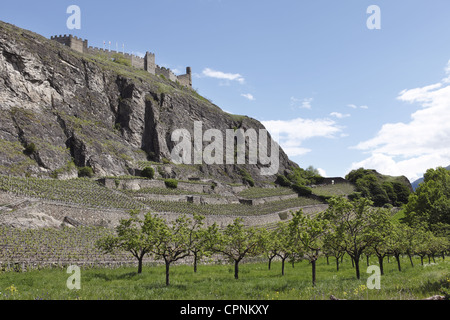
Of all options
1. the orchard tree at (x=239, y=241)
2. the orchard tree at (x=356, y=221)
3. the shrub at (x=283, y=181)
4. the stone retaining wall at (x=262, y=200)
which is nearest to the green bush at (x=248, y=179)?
the shrub at (x=283, y=181)

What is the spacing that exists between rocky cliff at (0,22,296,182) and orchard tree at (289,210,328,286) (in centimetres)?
4746

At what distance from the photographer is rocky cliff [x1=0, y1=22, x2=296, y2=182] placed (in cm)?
5947

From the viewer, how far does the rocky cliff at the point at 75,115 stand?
59469 mm

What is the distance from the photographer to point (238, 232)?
27.6 meters

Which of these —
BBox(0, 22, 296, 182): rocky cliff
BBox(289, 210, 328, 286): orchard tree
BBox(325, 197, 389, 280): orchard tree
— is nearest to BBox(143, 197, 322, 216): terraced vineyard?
BBox(0, 22, 296, 182): rocky cliff

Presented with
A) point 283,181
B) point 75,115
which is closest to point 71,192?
point 75,115

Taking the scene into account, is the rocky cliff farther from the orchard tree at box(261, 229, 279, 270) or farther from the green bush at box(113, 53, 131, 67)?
the orchard tree at box(261, 229, 279, 270)

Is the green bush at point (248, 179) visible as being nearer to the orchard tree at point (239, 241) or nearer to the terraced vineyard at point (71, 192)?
the terraced vineyard at point (71, 192)

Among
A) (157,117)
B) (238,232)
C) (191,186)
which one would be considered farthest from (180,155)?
(238,232)

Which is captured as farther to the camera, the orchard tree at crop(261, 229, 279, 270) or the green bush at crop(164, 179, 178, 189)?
the green bush at crop(164, 179, 178, 189)

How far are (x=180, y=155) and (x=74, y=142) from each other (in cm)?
3018

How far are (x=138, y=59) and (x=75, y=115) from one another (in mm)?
56282

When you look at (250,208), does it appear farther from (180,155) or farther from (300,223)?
(300,223)

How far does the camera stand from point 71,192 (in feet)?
161
